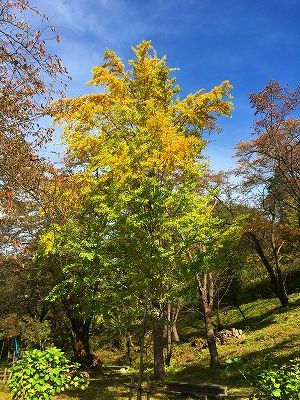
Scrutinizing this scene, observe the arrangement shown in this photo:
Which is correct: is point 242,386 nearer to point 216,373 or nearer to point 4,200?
point 216,373

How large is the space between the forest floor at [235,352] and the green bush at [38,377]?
11.0 feet

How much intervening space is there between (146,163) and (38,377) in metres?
6.86

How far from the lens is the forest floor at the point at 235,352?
43.5ft

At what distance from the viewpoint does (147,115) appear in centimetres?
1302

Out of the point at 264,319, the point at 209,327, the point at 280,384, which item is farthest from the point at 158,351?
the point at 264,319

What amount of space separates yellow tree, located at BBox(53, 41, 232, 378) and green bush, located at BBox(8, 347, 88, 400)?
306 cm

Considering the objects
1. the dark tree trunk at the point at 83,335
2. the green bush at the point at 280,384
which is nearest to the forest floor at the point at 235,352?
the green bush at the point at 280,384

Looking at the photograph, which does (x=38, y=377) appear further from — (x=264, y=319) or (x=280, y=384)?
(x=264, y=319)

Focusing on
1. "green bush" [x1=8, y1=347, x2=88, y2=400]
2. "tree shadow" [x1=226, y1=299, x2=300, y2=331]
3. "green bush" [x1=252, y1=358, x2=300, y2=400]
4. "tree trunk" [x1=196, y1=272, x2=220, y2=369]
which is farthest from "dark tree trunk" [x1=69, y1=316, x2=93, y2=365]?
"green bush" [x1=252, y1=358, x2=300, y2=400]

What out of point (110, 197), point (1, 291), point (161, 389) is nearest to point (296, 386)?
point (110, 197)

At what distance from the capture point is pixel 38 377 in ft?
20.4

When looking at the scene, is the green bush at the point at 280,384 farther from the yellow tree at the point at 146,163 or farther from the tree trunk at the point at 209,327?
the tree trunk at the point at 209,327

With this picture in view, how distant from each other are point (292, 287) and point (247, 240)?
9288 millimetres

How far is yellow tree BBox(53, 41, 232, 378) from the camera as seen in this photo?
10992 mm
